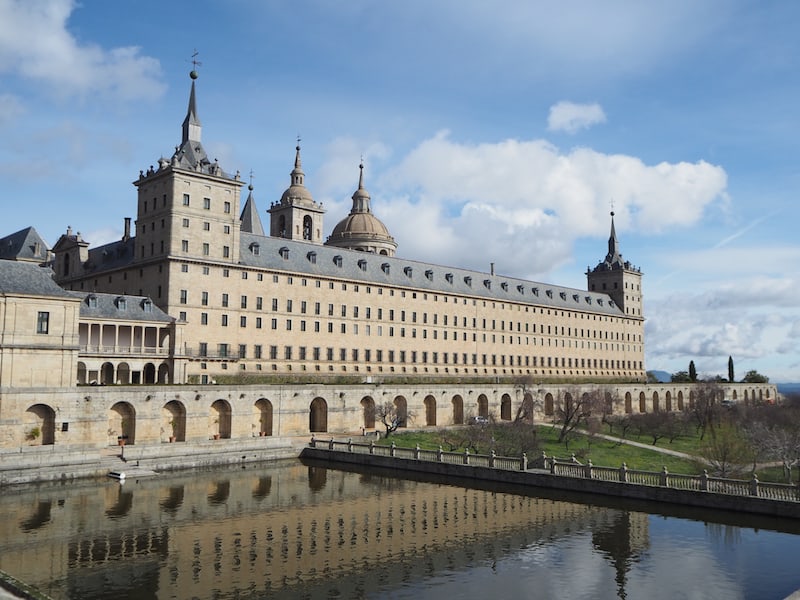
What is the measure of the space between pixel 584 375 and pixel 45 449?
88933 mm

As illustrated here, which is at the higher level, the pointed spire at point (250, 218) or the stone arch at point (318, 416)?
the pointed spire at point (250, 218)

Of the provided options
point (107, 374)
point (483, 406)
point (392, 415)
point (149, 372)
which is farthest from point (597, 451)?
point (107, 374)

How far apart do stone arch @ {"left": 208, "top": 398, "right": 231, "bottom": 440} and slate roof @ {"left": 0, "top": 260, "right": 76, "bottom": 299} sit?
14574mm

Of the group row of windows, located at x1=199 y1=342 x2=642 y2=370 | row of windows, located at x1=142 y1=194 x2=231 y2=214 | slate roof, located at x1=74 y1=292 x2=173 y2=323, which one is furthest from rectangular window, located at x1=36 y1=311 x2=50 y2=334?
row of windows, located at x1=142 y1=194 x2=231 y2=214

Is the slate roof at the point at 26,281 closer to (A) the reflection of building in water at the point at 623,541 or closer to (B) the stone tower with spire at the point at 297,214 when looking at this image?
(A) the reflection of building in water at the point at 623,541

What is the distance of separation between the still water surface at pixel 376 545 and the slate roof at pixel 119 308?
2027 cm

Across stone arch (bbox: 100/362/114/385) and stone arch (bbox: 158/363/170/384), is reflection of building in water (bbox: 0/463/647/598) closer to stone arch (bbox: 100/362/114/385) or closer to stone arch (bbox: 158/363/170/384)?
stone arch (bbox: 158/363/170/384)

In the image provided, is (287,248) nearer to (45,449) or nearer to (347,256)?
(347,256)

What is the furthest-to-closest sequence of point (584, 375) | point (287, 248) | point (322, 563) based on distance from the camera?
point (584, 375) < point (287, 248) < point (322, 563)

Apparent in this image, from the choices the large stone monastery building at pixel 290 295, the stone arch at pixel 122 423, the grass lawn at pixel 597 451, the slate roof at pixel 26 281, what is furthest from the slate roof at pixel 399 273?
the slate roof at pixel 26 281

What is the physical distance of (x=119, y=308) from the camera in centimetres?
6203

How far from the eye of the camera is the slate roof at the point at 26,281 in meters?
48.9

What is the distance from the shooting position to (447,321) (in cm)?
9575

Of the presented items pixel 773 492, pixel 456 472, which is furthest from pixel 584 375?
pixel 773 492
